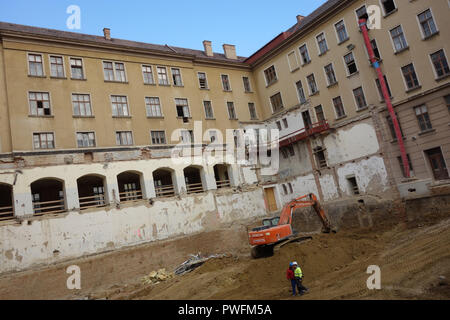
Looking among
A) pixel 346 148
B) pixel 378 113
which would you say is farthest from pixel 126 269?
pixel 378 113

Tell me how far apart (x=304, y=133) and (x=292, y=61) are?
7520 millimetres

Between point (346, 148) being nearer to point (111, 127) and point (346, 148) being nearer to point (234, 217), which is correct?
point (234, 217)

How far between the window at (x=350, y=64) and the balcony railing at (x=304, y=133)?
4562 mm

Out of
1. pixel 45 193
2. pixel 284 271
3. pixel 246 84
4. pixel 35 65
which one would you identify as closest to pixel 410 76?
pixel 246 84

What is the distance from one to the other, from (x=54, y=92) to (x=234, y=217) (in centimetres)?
1725

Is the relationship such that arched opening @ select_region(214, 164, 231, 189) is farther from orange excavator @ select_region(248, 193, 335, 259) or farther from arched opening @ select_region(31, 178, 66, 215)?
arched opening @ select_region(31, 178, 66, 215)

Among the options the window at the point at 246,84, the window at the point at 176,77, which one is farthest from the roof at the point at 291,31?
the window at the point at 176,77

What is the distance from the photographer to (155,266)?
22938 millimetres

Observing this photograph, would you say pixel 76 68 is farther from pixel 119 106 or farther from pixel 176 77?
pixel 176 77

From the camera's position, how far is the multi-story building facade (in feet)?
72.7

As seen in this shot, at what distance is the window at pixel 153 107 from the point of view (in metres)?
28.6

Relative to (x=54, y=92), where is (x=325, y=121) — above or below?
below

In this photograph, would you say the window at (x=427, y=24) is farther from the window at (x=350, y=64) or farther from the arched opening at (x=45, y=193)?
the arched opening at (x=45, y=193)
